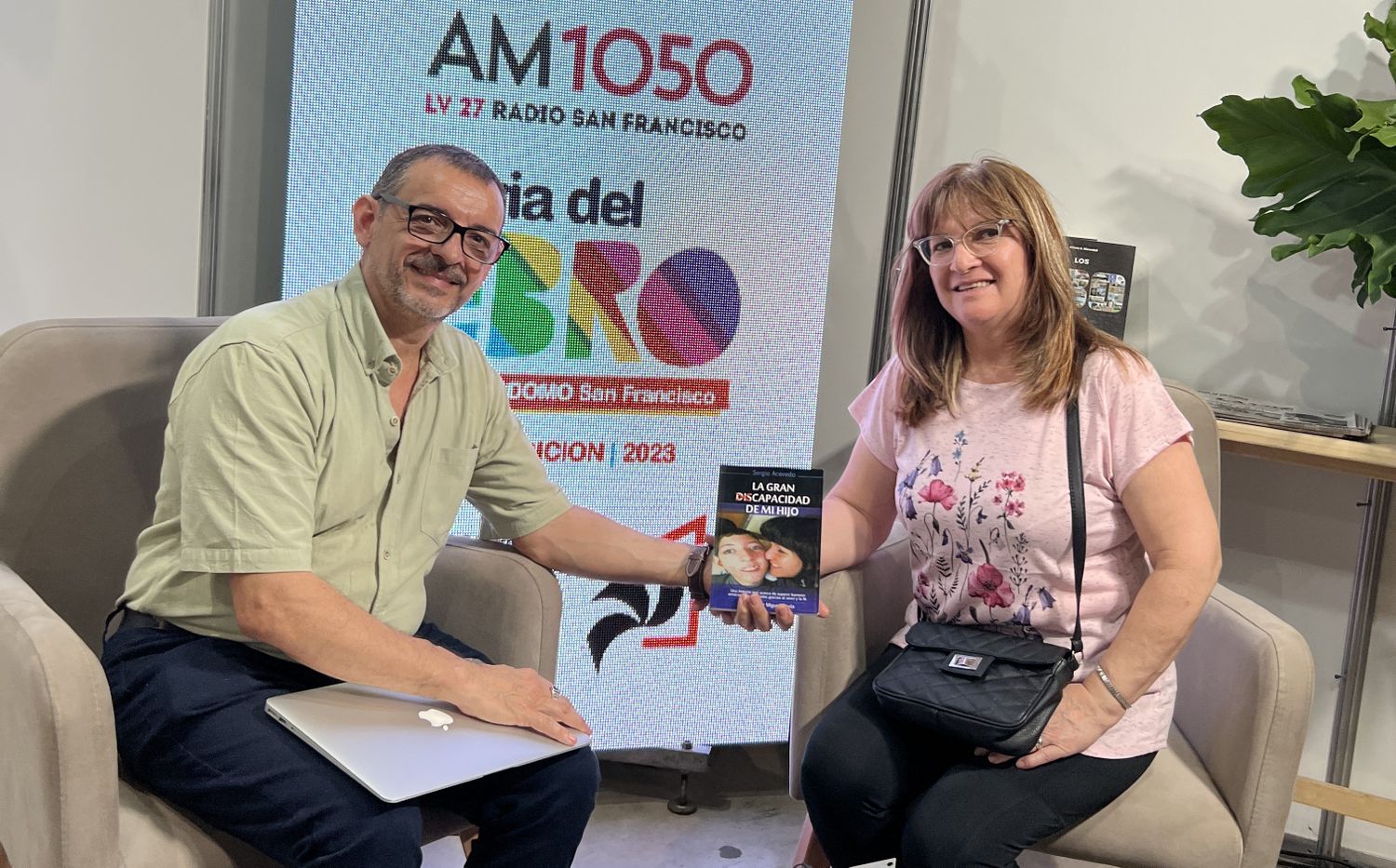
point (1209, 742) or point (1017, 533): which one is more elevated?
point (1017, 533)

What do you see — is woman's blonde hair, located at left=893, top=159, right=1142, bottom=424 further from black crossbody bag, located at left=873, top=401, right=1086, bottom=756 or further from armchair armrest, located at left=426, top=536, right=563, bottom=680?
armchair armrest, located at left=426, top=536, right=563, bottom=680

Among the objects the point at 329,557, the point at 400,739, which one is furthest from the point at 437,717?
the point at 329,557

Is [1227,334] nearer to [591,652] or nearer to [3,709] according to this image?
[591,652]

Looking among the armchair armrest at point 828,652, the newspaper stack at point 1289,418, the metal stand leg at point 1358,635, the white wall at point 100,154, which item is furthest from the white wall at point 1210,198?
the white wall at point 100,154

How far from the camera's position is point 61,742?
1.40 meters

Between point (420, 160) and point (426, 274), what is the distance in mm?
180

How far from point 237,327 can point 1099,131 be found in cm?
201

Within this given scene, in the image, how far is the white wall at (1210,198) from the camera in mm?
2779

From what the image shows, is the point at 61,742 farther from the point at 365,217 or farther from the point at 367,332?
the point at 365,217

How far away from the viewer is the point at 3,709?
1541 mm

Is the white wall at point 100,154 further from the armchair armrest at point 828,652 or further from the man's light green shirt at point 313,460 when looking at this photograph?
the armchair armrest at point 828,652

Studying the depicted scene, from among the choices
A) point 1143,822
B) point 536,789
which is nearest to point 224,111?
point 536,789

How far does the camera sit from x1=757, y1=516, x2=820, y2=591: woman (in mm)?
1995

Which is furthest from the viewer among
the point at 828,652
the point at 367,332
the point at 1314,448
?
the point at 1314,448
